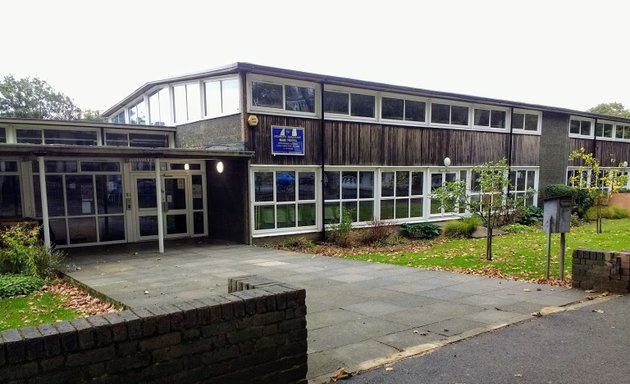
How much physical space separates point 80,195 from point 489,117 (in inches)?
663

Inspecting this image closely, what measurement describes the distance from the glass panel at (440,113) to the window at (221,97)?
28.4ft

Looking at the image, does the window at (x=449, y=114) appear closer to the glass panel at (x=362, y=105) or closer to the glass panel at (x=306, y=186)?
the glass panel at (x=362, y=105)

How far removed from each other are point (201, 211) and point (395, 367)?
1187 cm

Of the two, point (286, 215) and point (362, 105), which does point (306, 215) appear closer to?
point (286, 215)

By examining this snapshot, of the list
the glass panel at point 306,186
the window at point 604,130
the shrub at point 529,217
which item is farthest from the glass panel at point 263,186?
the window at point 604,130

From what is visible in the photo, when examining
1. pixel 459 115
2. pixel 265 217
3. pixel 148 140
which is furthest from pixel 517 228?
pixel 148 140

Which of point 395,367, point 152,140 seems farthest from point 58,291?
point 152,140

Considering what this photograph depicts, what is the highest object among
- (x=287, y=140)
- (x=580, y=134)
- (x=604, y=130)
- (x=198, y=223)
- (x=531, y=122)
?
(x=531, y=122)

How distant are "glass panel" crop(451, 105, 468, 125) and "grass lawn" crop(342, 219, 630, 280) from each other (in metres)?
5.37

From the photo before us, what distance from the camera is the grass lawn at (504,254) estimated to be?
955cm

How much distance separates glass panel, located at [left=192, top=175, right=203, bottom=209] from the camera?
581 inches

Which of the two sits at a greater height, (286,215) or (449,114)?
(449,114)

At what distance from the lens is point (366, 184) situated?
16031 mm

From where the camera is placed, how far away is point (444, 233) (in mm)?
17234
